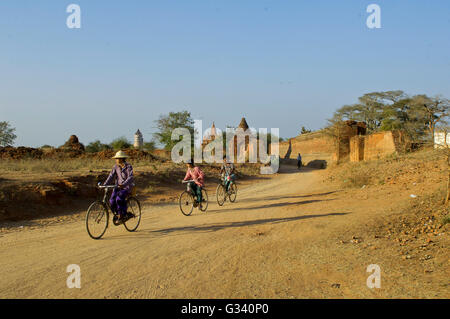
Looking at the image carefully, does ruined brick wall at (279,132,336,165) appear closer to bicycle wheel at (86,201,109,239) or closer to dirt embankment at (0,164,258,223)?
dirt embankment at (0,164,258,223)

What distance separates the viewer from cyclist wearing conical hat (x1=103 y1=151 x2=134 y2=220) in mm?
7266

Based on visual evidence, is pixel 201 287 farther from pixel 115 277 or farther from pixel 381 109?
pixel 381 109

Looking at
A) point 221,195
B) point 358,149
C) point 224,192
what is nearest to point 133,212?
point 221,195

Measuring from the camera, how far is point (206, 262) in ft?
17.7

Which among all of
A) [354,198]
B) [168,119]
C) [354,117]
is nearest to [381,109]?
[354,117]

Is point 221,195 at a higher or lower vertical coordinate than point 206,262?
higher

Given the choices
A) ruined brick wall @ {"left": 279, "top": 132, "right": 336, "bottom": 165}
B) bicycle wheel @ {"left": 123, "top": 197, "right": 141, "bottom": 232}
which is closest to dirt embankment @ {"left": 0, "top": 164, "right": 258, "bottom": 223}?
bicycle wheel @ {"left": 123, "top": 197, "right": 141, "bottom": 232}

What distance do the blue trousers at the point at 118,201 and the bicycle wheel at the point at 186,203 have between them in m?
2.56

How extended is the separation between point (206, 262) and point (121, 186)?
2.94 m

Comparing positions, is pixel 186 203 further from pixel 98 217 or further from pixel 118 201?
pixel 98 217

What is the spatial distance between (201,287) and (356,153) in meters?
31.0

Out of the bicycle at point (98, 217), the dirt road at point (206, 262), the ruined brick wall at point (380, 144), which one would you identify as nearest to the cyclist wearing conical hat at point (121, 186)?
the bicycle at point (98, 217)

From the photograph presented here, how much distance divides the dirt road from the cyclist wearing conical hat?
0.59 metres

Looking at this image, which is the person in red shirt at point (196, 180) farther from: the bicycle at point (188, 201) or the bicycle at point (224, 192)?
the bicycle at point (224, 192)
